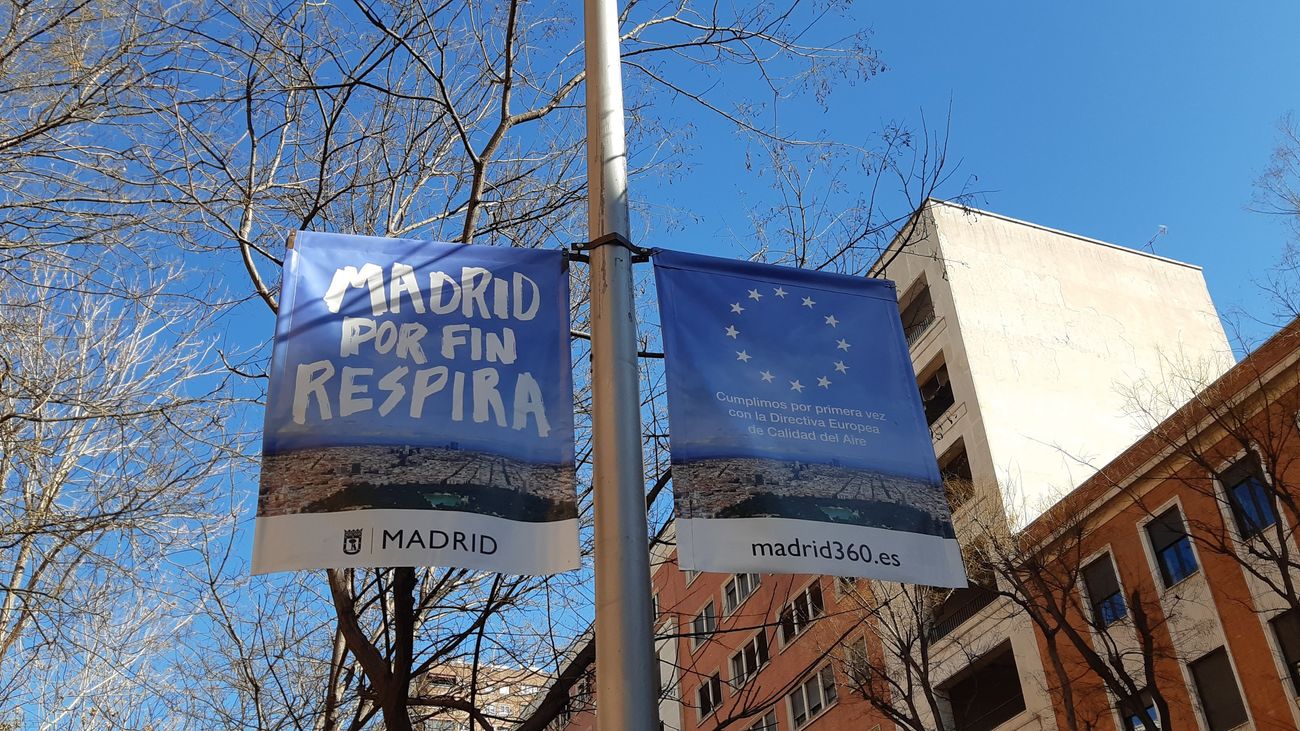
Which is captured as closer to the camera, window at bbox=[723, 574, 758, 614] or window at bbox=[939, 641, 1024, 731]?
window at bbox=[939, 641, 1024, 731]

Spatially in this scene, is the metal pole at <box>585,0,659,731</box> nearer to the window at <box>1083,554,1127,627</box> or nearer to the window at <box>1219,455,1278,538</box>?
the window at <box>1219,455,1278,538</box>

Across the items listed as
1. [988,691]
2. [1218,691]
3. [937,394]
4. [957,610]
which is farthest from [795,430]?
[937,394]

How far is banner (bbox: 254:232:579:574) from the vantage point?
4277 mm

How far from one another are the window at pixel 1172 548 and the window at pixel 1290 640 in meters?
2.04

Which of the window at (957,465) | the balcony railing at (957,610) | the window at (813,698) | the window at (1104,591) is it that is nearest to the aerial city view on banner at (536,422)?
the window at (1104,591)

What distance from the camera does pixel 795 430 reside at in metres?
4.75

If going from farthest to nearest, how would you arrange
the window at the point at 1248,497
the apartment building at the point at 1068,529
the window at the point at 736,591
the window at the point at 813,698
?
the window at the point at 736,591 < the window at the point at 813,698 < the window at the point at 1248,497 < the apartment building at the point at 1068,529

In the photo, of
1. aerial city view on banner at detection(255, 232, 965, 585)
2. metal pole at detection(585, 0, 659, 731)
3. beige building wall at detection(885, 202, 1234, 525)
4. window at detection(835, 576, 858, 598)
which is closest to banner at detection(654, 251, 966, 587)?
aerial city view on banner at detection(255, 232, 965, 585)

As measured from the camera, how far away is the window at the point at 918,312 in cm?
3446

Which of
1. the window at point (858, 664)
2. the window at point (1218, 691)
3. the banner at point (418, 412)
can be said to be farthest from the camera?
the window at point (858, 664)

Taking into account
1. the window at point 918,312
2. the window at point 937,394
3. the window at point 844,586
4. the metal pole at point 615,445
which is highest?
the window at point 918,312

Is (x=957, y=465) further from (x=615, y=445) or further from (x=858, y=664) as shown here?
(x=615, y=445)

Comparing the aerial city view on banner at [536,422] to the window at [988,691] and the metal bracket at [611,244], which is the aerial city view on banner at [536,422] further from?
the window at [988,691]

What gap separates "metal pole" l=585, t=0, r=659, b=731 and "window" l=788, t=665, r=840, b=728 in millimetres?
28678
